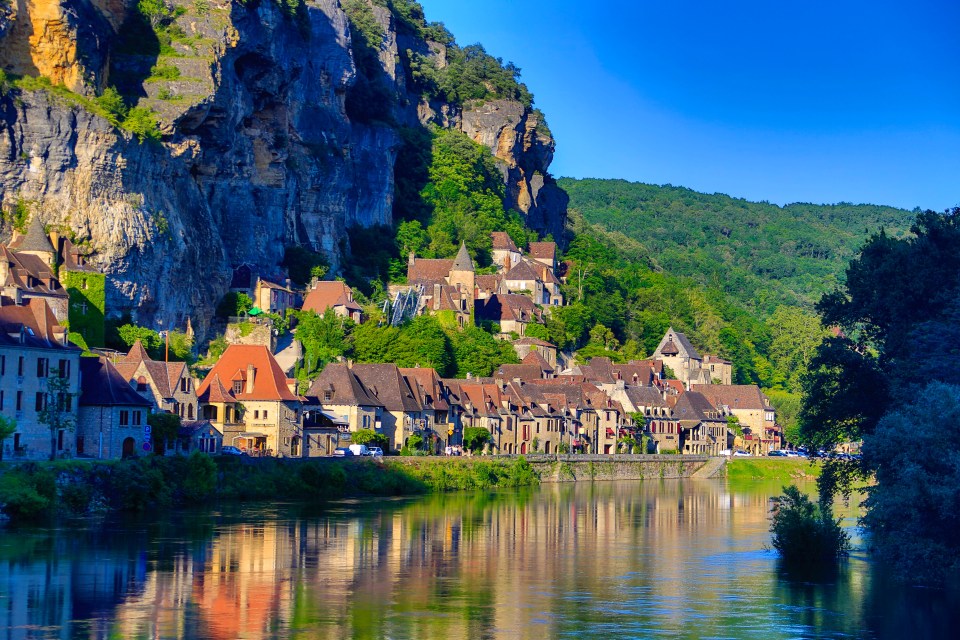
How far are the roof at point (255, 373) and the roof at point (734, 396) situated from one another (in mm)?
74108

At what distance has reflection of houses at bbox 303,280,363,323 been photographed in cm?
11600

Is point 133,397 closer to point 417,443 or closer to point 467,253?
point 417,443

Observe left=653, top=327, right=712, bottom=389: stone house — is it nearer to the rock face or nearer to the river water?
the rock face

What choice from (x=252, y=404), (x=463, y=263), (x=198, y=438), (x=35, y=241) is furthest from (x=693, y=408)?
(x=198, y=438)

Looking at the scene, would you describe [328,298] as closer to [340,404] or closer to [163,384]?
[340,404]

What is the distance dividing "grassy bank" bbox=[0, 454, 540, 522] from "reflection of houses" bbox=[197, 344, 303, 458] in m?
5.28

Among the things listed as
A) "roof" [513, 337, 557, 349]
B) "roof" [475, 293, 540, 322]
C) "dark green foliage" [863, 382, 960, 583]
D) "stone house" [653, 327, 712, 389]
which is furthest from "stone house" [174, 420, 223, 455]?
"stone house" [653, 327, 712, 389]

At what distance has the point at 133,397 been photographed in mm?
69188

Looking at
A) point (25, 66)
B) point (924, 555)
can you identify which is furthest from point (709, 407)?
point (924, 555)

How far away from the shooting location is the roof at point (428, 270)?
141000 mm

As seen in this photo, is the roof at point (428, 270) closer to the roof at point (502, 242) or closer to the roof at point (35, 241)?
the roof at point (502, 242)

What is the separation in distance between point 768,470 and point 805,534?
69.3 metres

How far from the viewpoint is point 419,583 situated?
150 feet

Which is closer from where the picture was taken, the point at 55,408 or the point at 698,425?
the point at 55,408
